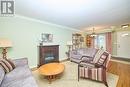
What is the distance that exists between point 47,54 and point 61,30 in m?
2.03

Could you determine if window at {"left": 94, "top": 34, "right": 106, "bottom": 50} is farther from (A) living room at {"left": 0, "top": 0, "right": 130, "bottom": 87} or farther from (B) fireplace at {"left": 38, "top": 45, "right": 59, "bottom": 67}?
(B) fireplace at {"left": 38, "top": 45, "right": 59, "bottom": 67}

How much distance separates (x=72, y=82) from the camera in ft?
9.95

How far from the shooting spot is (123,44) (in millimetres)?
6816

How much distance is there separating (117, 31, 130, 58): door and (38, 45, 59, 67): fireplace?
14.8 ft

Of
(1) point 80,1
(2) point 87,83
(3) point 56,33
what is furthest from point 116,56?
(1) point 80,1

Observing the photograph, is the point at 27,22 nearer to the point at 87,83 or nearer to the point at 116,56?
the point at 87,83

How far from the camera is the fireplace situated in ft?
16.3

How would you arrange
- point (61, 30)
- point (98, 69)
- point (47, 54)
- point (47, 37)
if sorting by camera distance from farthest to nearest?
point (61, 30), point (47, 37), point (47, 54), point (98, 69)

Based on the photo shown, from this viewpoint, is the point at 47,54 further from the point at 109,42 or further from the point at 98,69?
the point at 109,42

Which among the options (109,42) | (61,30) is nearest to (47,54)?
(61,30)

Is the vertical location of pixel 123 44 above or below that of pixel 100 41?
below

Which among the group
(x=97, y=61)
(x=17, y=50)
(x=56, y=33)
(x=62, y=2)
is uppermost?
(x=62, y=2)

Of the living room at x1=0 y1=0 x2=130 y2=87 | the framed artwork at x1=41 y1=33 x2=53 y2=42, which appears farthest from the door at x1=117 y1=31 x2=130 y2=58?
the framed artwork at x1=41 y1=33 x2=53 y2=42

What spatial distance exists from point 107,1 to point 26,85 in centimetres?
290
